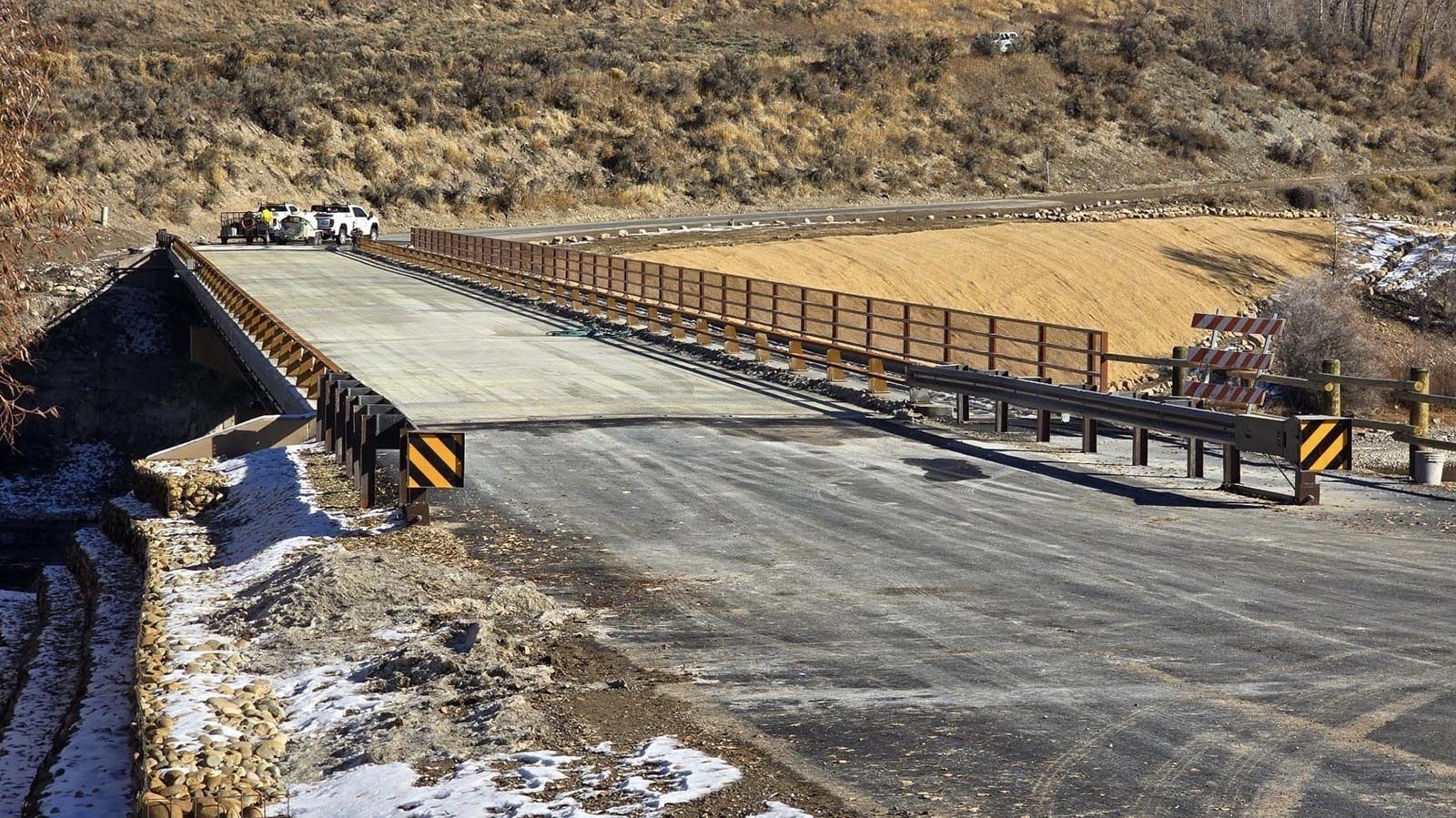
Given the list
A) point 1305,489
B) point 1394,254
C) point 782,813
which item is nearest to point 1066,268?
point 1394,254

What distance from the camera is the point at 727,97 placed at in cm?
9400

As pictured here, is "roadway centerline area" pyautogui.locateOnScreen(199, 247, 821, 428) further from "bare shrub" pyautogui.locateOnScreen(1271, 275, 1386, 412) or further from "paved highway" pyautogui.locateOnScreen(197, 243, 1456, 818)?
"bare shrub" pyautogui.locateOnScreen(1271, 275, 1386, 412)

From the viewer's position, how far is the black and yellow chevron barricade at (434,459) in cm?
1346

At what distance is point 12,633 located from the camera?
18.1 metres

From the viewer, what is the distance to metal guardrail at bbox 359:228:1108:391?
23844 mm

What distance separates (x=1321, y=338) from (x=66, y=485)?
1276 inches

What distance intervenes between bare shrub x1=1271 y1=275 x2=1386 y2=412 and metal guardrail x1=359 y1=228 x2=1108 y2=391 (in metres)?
5.38

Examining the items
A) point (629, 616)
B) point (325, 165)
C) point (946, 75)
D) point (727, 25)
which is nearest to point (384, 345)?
point (629, 616)

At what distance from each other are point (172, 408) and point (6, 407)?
120 feet

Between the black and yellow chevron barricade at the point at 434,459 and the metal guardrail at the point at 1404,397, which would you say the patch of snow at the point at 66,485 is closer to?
the black and yellow chevron barricade at the point at 434,459

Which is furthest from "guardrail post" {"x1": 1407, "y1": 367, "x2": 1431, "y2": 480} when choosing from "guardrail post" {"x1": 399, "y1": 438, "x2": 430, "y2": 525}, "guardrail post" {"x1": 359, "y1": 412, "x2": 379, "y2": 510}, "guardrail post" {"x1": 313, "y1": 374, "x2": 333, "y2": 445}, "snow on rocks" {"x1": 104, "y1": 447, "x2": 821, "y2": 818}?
"guardrail post" {"x1": 313, "y1": 374, "x2": 333, "y2": 445}

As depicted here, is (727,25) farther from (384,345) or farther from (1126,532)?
(1126,532)

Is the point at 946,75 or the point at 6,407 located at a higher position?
the point at 946,75

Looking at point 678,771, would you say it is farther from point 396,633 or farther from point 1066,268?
point 1066,268
